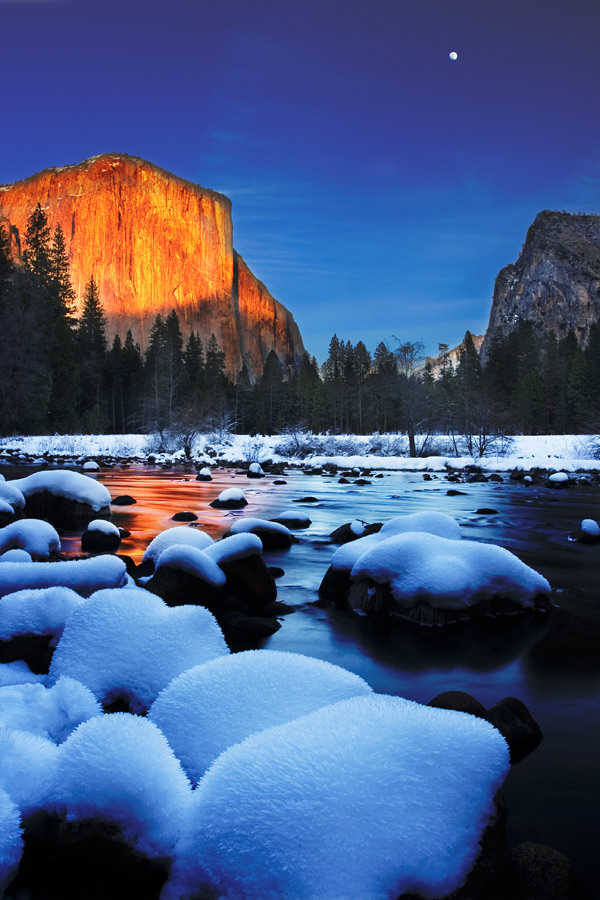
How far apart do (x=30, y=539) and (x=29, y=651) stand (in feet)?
9.51

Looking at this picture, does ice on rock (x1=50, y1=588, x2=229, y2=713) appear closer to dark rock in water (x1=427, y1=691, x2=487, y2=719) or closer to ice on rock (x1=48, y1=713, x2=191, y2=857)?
ice on rock (x1=48, y1=713, x2=191, y2=857)

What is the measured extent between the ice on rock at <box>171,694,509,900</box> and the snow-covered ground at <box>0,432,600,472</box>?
2656 cm

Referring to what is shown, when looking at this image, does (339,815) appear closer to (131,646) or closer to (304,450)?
(131,646)

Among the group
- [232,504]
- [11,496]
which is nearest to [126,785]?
[11,496]

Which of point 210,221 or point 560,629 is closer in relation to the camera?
point 560,629

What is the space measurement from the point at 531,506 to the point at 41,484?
35.6 feet

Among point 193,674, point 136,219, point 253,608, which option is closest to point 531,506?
point 253,608

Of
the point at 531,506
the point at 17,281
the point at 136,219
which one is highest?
the point at 136,219

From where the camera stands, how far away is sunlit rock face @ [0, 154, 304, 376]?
414 ft

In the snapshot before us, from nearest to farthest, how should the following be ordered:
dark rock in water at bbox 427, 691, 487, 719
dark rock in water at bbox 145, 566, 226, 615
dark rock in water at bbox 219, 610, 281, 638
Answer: dark rock in water at bbox 427, 691, 487, 719
dark rock in water at bbox 219, 610, 281, 638
dark rock in water at bbox 145, 566, 226, 615

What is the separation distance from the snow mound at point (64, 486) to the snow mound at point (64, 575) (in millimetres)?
5972

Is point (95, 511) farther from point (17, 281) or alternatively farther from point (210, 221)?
point (210, 221)

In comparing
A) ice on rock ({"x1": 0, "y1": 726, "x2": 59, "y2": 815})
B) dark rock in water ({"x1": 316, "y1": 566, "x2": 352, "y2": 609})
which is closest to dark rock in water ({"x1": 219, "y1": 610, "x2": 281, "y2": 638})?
dark rock in water ({"x1": 316, "y1": 566, "x2": 352, "y2": 609})

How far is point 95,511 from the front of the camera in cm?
1030
